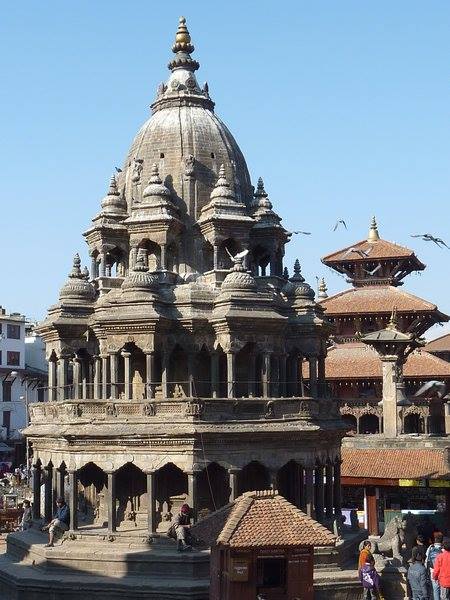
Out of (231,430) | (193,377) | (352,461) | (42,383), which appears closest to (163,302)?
(193,377)

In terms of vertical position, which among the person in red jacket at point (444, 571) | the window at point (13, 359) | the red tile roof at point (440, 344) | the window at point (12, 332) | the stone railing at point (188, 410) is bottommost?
the person in red jacket at point (444, 571)

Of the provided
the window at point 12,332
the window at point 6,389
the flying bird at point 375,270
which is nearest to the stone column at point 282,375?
the flying bird at point 375,270

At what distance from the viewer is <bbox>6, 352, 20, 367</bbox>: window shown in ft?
230

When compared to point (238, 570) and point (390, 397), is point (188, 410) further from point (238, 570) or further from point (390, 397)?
point (390, 397)

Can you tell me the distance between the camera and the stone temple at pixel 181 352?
85.0 ft

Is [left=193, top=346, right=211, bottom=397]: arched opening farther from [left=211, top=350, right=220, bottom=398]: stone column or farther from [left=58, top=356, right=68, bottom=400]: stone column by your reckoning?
[left=58, top=356, right=68, bottom=400]: stone column

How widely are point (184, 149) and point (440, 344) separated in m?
48.0

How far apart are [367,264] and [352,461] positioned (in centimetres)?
1916

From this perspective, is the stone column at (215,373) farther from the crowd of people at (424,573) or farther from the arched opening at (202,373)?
the crowd of people at (424,573)

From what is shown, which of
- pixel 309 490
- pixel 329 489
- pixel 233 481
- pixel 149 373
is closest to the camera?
pixel 233 481

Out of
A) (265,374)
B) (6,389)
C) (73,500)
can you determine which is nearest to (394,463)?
(265,374)

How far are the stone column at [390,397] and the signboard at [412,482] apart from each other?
179 inches

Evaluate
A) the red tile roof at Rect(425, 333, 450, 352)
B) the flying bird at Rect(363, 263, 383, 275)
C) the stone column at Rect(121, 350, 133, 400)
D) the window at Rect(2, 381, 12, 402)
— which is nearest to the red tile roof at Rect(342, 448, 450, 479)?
the stone column at Rect(121, 350, 133, 400)

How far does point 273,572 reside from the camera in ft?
66.3
